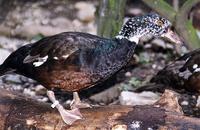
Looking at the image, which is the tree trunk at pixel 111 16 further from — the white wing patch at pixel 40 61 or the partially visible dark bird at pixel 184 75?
the white wing patch at pixel 40 61

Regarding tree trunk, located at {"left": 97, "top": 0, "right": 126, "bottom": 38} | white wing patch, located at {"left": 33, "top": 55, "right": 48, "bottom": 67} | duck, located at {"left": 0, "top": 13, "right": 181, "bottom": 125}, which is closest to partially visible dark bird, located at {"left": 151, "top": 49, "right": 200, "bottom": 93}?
tree trunk, located at {"left": 97, "top": 0, "right": 126, "bottom": 38}

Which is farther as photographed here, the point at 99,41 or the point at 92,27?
the point at 92,27

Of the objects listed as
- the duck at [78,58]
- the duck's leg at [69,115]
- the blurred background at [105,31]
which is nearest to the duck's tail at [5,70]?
the duck at [78,58]

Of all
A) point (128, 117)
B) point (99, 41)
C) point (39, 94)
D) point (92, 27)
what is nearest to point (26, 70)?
point (99, 41)

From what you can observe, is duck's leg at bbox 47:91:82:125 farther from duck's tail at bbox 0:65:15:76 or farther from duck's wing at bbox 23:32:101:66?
duck's tail at bbox 0:65:15:76

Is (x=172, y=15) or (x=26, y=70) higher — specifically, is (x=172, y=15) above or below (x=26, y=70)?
above

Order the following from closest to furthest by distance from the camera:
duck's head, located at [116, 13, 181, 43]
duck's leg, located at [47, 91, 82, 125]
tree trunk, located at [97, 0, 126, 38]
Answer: duck's leg, located at [47, 91, 82, 125] < duck's head, located at [116, 13, 181, 43] < tree trunk, located at [97, 0, 126, 38]

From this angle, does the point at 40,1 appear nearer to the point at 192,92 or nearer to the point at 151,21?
the point at 192,92

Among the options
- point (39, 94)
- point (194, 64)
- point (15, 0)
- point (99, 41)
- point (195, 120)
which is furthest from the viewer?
point (15, 0)
